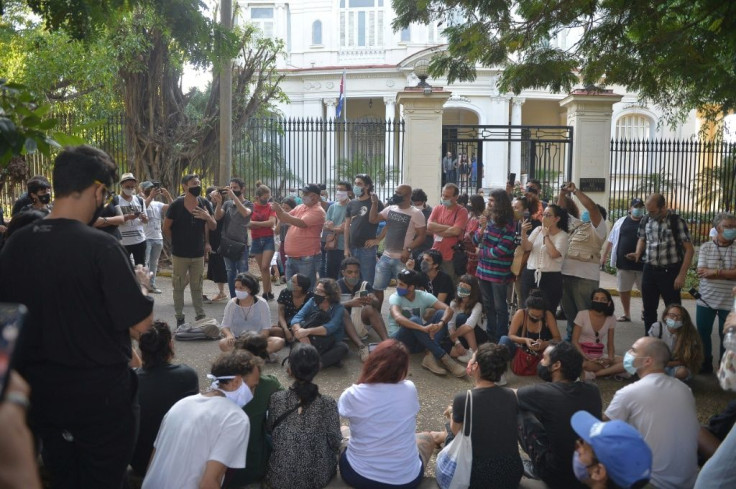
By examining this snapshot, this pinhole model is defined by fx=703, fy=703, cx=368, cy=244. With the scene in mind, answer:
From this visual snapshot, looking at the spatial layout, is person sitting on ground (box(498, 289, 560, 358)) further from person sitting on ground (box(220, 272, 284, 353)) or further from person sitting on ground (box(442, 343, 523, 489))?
person sitting on ground (box(442, 343, 523, 489))

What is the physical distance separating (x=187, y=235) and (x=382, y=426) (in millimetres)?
4927

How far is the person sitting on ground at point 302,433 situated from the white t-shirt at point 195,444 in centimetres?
65

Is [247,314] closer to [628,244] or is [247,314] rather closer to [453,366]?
[453,366]

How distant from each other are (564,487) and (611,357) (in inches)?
114

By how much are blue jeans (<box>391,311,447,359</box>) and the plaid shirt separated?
2481 mm

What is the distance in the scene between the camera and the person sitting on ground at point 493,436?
443cm

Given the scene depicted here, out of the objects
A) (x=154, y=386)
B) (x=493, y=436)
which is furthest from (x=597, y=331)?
(x=154, y=386)

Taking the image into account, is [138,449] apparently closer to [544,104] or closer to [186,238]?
[186,238]

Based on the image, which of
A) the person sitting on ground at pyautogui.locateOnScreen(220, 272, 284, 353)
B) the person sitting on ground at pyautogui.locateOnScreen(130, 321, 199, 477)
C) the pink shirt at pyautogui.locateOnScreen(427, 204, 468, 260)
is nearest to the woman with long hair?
the pink shirt at pyautogui.locateOnScreen(427, 204, 468, 260)

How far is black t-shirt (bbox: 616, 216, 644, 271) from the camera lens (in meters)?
8.77

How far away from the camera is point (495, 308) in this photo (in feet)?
26.5

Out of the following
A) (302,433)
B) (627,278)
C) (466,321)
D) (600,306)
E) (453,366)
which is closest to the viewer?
(302,433)

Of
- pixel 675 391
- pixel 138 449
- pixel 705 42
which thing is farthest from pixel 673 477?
pixel 705 42

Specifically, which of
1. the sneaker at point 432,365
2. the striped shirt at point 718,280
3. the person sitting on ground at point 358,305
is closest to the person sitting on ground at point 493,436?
the sneaker at point 432,365
